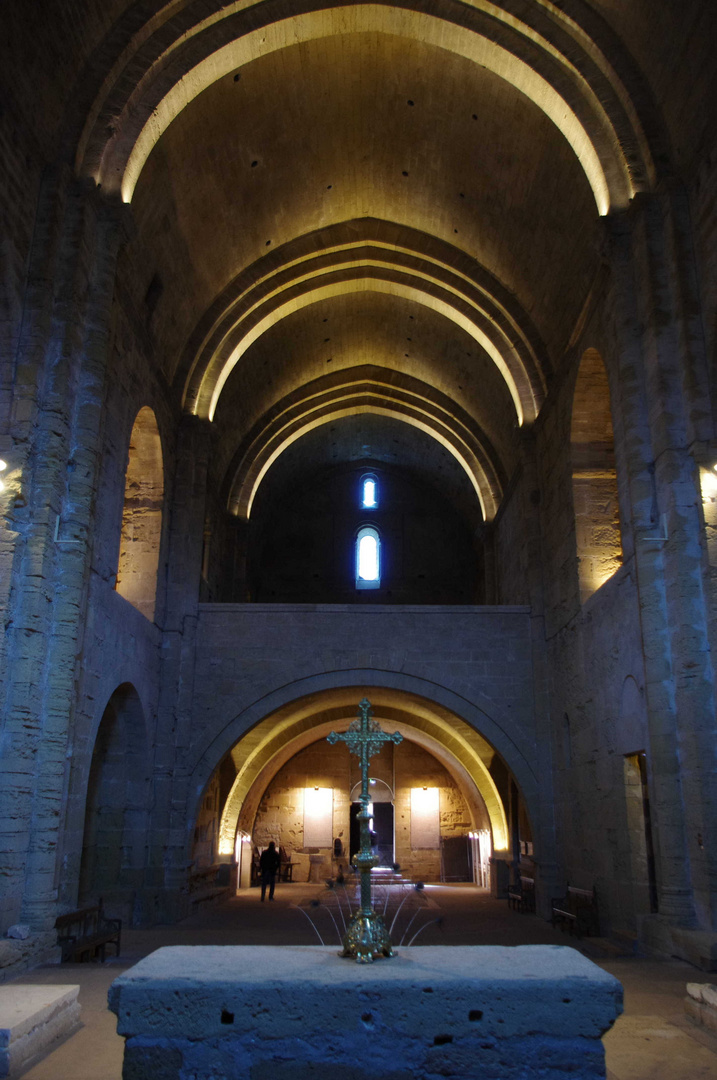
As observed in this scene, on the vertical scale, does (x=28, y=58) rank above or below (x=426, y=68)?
below

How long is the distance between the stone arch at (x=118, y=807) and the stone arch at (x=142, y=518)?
1758 mm

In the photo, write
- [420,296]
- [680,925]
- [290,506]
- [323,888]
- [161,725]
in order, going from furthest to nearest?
[290,506] → [323,888] → [420,296] → [161,725] → [680,925]

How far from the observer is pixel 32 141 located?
30.7 ft

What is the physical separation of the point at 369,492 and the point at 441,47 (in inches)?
570

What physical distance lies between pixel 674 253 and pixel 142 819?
10441 mm

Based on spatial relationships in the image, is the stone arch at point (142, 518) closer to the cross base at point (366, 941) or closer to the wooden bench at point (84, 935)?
the wooden bench at point (84, 935)

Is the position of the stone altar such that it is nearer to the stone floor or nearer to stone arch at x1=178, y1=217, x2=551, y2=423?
the stone floor

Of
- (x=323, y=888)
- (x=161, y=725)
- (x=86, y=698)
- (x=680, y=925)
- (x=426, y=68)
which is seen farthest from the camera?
(x=323, y=888)

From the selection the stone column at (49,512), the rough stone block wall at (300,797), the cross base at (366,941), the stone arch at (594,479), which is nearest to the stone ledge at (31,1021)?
the cross base at (366,941)

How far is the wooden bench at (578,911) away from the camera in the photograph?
36.0 feet

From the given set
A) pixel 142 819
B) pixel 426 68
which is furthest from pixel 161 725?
pixel 426 68

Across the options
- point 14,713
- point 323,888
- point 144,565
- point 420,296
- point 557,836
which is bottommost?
point 323,888

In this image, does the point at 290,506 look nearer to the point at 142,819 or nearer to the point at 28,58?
the point at 142,819

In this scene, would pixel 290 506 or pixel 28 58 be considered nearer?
pixel 28 58
